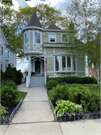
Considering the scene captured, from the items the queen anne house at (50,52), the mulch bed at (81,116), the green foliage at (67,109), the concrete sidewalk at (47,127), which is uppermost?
the queen anne house at (50,52)

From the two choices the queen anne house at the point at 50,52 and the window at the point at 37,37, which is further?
the window at the point at 37,37

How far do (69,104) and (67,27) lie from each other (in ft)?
34.9

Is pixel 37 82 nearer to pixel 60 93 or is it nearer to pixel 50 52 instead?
pixel 50 52

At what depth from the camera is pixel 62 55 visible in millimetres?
13656

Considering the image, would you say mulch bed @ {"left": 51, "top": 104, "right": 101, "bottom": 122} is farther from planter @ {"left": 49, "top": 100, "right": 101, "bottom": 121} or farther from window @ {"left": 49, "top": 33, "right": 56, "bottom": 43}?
window @ {"left": 49, "top": 33, "right": 56, "bottom": 43}

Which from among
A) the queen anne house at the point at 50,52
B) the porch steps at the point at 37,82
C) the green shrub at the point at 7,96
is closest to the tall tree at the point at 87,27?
the queen anne house at the point at 50,52

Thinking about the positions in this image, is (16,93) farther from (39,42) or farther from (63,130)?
(39,42)

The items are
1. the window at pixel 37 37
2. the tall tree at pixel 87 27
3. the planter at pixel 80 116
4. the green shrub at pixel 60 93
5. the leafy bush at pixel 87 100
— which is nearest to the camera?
the planter at pixel 80 116

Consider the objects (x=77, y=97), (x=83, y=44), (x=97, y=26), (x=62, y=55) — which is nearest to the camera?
(x=77, y=97)

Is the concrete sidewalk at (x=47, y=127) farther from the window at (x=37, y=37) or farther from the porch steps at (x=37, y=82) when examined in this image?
the window at (x=37, y=37)

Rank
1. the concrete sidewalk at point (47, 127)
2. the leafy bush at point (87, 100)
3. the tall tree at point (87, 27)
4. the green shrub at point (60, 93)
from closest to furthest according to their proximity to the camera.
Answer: the concrete sidewalk at point (47, 127) → the leafy bush at point (87, 100) → the green shrub at point (60, 93) → the tall tree at point (87, 27)

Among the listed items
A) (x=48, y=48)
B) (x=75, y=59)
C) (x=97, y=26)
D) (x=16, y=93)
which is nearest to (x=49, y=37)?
(x=48, y=48)

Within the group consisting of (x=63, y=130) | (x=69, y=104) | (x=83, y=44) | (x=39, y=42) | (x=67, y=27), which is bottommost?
(x=63, y=130)

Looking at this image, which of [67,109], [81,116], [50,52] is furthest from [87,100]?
[50,52]
